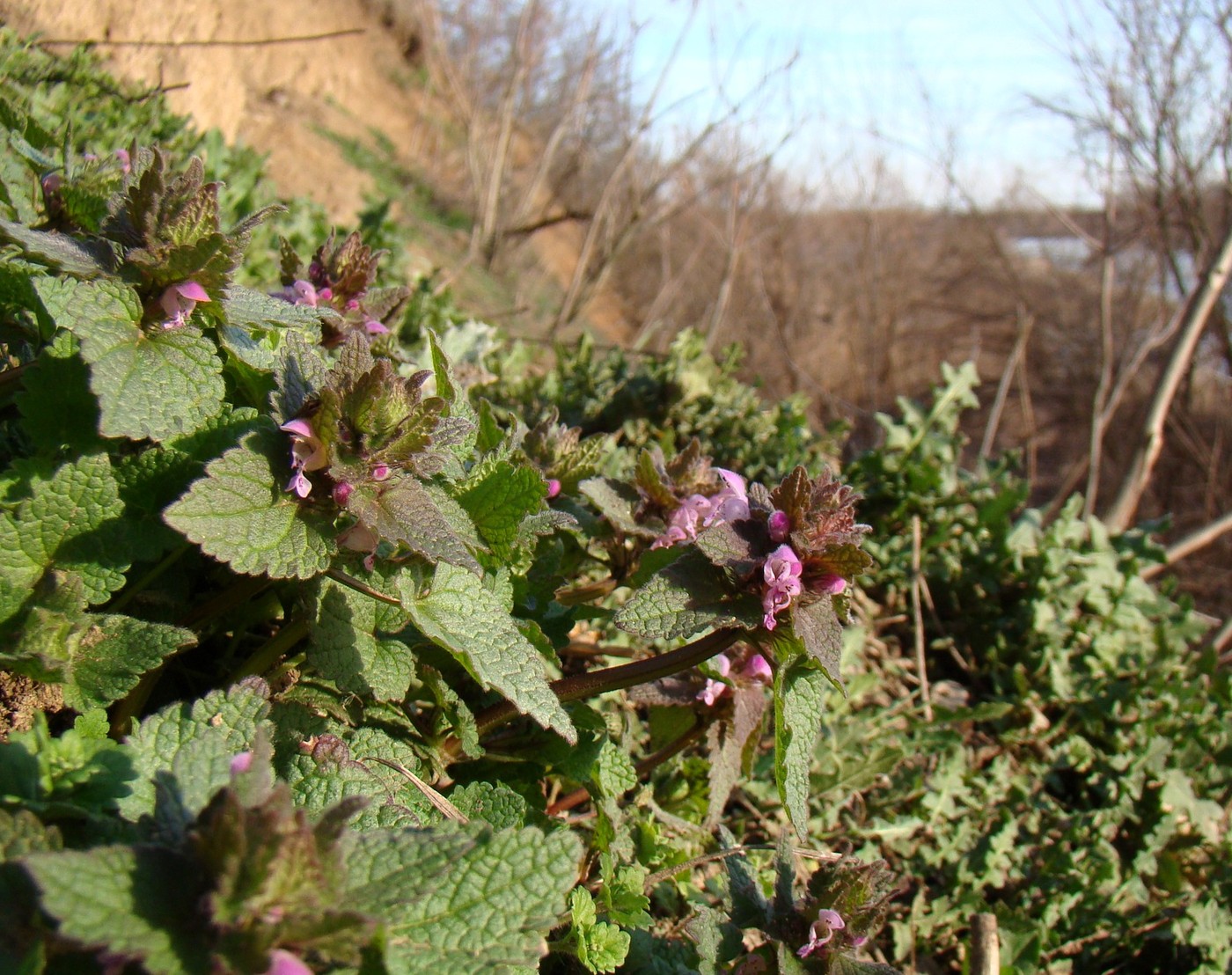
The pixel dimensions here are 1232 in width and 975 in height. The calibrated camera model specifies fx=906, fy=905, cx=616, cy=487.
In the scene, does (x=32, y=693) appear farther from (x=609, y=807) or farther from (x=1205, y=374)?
(x=1205, y=374)

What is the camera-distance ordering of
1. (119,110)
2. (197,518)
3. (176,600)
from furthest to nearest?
(119,110)
(176,600)
(197,518)

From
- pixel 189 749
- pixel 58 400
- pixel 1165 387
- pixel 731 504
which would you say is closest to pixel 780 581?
pixel 731 504

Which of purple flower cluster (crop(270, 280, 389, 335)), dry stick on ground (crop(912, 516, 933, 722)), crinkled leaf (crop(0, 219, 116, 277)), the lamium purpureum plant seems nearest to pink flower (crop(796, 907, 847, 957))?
the lamium purpureum plant

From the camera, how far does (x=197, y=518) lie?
3.43 ft

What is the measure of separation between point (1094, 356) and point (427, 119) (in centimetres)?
1528

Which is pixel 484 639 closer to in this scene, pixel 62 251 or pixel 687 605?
pixel 687 605

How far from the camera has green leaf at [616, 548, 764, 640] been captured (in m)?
1.23

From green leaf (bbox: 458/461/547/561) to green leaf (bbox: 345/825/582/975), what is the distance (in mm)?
526

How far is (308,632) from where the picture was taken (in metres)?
1.31

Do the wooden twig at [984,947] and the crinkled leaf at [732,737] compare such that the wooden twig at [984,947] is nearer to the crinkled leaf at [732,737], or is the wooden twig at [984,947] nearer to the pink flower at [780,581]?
the crinkled leaf at [732,737]

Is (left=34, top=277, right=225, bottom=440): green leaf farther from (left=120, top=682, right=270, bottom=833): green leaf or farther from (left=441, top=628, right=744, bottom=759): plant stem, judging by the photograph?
(left=441, top=628, right=744, bottom=759): plant stem

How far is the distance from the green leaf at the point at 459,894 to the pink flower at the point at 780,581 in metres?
0.46

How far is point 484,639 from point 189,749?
0.42 metres

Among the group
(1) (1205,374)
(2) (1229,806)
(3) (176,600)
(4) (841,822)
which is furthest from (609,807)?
(1) (1205,374)
